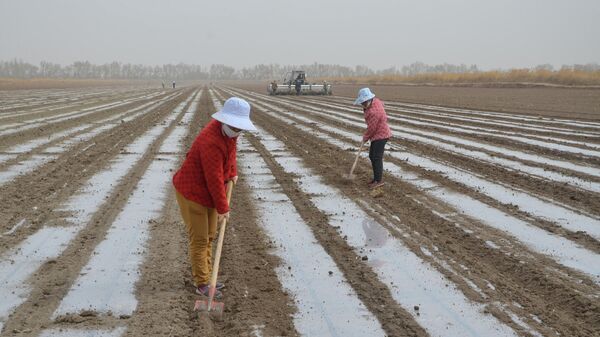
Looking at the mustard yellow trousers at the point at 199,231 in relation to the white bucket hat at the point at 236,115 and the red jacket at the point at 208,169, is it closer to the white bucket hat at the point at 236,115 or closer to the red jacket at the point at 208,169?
the red jacket at the point at 208,169

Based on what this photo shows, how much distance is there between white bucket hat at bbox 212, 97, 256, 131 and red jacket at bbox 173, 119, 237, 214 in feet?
0.39

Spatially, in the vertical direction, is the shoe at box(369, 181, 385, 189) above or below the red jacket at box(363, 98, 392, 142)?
below

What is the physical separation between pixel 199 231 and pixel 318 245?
1668 mm

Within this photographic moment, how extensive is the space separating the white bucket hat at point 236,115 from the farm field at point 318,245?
1338 millimetres

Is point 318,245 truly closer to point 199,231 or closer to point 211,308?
point 199,231

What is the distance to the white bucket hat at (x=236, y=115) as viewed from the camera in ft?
13.0

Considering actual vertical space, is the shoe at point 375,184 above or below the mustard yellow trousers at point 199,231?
below

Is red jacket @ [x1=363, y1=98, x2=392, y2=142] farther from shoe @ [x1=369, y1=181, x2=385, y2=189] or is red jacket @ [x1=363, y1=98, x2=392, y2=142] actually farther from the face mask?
the face mask

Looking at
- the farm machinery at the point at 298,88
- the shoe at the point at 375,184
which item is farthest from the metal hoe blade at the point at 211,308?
the farm machinery at the point at 298,88

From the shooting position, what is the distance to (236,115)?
13.3ft

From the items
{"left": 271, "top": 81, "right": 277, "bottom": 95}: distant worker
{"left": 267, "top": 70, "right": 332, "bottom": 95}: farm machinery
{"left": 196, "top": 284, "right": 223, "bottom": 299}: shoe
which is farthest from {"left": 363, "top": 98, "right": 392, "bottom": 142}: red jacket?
{"left": 271, "top": 81, "right": 277, "bottom": 95}: distant worker

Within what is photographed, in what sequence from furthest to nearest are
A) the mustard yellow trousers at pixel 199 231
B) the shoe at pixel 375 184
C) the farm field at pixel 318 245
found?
1. the shoe at pixel 375 184
2. the mustard yellow trousers at pixel 199 231
3. the farm field at pixel 318 245

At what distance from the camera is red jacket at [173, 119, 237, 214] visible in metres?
4.02

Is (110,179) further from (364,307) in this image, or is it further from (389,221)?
(364,307)
